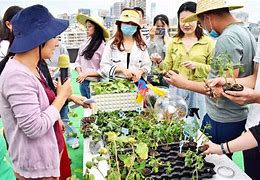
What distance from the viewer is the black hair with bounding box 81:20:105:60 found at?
103 inches

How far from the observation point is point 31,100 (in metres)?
1.06

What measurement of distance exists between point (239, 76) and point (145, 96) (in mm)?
585

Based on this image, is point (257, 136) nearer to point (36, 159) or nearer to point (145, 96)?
point (145, 96)

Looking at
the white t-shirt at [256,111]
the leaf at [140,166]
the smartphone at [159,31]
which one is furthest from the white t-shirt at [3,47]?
the smartphone at [159,31]

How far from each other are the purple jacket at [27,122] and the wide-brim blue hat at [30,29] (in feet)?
0.26

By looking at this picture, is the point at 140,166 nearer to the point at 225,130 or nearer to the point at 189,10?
the point at 225,130

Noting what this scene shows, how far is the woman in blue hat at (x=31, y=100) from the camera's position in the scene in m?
1.06

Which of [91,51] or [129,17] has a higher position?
[129,17]

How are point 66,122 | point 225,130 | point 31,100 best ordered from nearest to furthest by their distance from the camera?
point 31,100 → point 225,130 → point 66,122

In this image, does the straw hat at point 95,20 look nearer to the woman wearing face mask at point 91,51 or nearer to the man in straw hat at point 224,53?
the woman wearing face mask at point 91,51

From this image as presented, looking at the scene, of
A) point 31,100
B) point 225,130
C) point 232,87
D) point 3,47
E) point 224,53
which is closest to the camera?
point 31,100

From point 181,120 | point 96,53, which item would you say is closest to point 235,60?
point 181,120

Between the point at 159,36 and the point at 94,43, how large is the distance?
1074mm

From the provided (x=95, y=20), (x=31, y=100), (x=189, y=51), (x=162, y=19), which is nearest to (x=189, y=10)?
(x=189, y=51)
